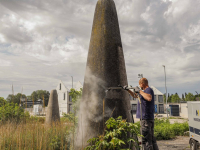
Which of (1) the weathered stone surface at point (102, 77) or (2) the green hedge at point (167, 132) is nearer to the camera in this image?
(1) the weathered stone surface at point (102, 77)

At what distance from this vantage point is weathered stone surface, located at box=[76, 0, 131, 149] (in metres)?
3.54

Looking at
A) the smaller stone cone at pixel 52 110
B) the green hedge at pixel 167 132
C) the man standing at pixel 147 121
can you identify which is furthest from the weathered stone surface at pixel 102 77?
the smaller stone cone at pixel 52 110

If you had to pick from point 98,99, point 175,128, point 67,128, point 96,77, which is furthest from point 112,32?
point 175,128

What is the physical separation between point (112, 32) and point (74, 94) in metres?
3.45

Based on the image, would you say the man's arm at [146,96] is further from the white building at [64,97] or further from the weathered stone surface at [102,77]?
the white building at [64,97]

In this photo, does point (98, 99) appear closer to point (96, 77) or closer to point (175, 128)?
point (96, 77)

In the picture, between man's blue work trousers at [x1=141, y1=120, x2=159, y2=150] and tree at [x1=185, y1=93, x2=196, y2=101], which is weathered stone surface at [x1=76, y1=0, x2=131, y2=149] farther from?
tree at [x1=185, y1=93, x2=196, y2=101]

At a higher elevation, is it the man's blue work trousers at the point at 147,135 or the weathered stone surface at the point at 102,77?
the weathered stone surface at the point at 102,77

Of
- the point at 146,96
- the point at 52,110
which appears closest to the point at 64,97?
the point at 52,110

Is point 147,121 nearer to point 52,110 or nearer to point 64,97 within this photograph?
point 52,110

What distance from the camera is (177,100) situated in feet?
180

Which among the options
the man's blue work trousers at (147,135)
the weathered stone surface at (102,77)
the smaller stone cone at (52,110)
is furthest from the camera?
the smaller stone cone at (52,110)

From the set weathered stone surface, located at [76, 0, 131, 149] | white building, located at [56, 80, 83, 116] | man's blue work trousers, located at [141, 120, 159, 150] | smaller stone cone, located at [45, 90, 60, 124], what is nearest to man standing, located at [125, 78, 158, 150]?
man's blue work trousers, located at [141, 120, 159, 150]

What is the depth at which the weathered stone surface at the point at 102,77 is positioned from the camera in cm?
354
